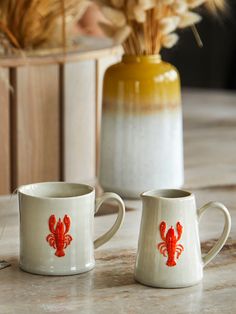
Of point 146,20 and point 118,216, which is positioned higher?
point 146,20

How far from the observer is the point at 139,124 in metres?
1.55

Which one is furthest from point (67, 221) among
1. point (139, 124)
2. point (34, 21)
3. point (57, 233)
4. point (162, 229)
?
point (34, 21)

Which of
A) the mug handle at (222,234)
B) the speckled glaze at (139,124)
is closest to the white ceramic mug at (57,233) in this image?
the mug handle at (222,234)

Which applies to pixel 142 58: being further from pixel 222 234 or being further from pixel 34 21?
pixel 222 234

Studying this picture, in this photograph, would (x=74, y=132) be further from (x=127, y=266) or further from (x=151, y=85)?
(x=127, y=266)

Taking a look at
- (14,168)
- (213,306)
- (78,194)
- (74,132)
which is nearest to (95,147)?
(74,132)

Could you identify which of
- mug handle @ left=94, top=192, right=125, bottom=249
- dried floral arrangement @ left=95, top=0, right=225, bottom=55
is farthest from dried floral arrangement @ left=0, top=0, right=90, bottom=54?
mug handle @ left=94, top=192, right=125, bottom=249

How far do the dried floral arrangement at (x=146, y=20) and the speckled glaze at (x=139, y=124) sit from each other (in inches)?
1.3

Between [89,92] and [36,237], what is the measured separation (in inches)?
30.1

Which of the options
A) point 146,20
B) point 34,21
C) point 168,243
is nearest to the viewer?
point 168,243

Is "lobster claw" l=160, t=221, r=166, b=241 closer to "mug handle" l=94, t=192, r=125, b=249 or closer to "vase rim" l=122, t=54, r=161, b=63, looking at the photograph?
"mug handle" l=94, t=192, r=125, b=249

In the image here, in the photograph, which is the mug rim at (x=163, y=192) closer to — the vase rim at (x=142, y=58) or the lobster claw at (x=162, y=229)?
the lobster claw at (x=162, y=229)

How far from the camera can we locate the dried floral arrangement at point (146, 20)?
4.89 ft

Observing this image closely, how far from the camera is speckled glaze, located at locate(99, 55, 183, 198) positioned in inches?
61.0
